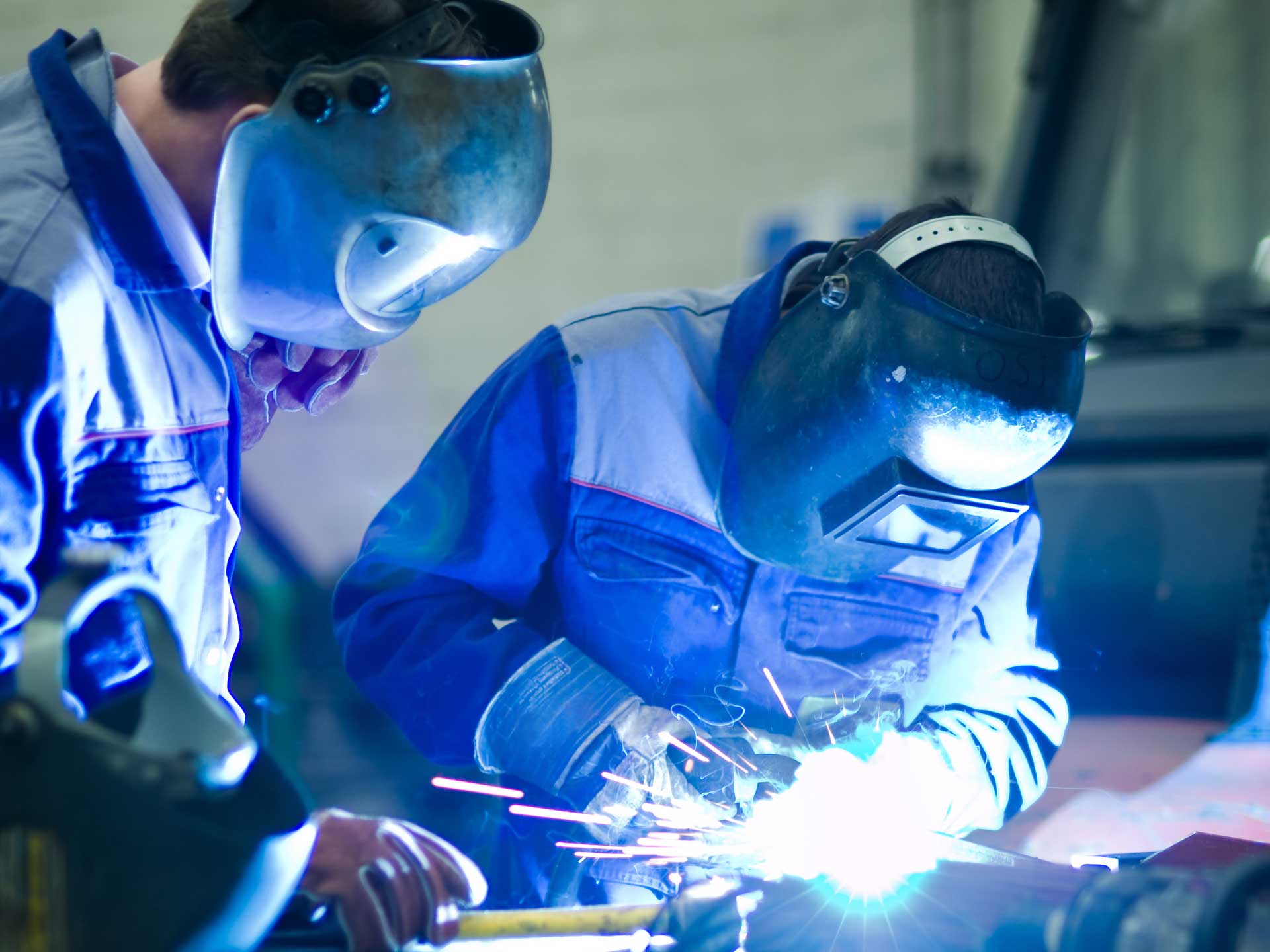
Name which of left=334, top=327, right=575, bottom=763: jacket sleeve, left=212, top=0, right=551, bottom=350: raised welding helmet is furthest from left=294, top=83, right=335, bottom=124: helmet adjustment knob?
left=334, top=327, right=575, bottom=763: jacket sleeve

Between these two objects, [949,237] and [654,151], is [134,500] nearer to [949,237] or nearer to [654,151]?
[949,237]

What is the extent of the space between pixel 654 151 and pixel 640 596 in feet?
8.82

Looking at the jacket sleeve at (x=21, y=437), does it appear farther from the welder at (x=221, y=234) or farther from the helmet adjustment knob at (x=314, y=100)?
the helmet adjustment knob at (x=314, y=100)

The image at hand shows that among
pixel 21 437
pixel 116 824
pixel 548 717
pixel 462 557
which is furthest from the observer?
pixel 462 557

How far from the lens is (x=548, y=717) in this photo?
140 cm

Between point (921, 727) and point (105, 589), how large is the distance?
1115mm

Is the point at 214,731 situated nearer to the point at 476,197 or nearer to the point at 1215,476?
the point at 476,197

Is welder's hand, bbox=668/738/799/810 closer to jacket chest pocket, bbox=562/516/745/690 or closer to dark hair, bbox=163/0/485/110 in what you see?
jacket chest pocket, bbox=562/516/745/690

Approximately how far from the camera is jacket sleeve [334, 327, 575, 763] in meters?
1.46

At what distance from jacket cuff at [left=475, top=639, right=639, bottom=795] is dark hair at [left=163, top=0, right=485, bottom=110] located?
0.73m

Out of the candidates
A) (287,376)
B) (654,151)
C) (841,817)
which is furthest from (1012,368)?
(654,151)

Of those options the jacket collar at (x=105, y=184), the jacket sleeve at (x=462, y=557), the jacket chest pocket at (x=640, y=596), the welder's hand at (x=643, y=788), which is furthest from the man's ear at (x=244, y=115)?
the welder's hand at (x=643, y=788)

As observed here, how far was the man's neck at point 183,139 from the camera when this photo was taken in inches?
45.8

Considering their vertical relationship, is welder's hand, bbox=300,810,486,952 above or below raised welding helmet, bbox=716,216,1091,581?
below
